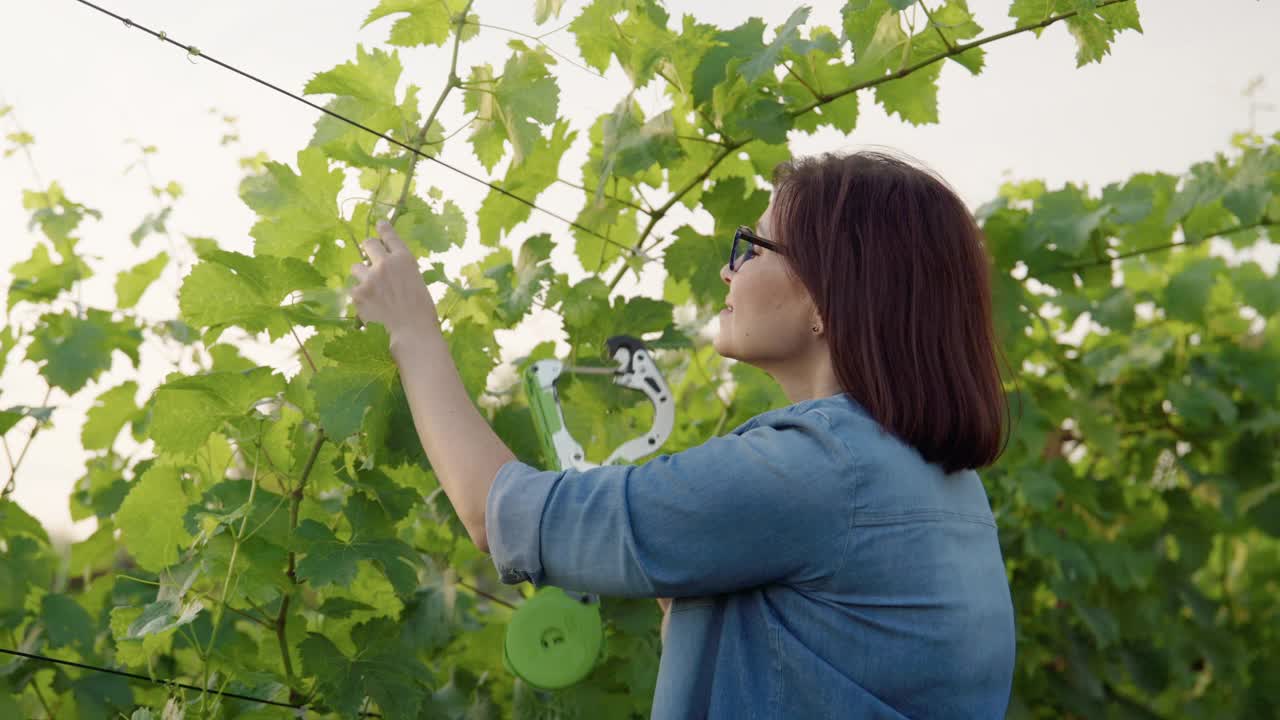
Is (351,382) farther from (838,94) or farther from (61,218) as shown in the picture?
(61,218)

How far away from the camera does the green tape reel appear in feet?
5.31

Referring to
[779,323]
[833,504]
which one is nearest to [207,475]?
[779,323]

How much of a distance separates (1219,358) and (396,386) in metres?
3.10

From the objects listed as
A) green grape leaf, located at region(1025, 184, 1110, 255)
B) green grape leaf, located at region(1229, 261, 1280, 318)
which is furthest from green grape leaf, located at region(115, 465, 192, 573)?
green grape leaf, located at region(1229, 261, 1280, 318)

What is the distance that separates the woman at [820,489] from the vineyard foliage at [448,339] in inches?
13.2

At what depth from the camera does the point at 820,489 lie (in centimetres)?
117

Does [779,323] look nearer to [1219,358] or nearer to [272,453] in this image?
[272,453]

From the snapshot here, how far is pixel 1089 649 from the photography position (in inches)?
151

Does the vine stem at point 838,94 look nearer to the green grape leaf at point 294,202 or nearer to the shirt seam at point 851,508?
the green grape leaf at point 294,202

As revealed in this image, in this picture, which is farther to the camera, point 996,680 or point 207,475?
point 207,475

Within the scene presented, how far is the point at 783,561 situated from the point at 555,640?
0.56m

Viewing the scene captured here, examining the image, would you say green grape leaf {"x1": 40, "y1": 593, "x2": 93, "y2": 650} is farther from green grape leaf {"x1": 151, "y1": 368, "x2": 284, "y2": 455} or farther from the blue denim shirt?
the blue denim shirt

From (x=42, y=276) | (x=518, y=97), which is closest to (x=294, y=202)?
(x=518, y=97)

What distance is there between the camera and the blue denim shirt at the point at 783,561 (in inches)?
45.8
